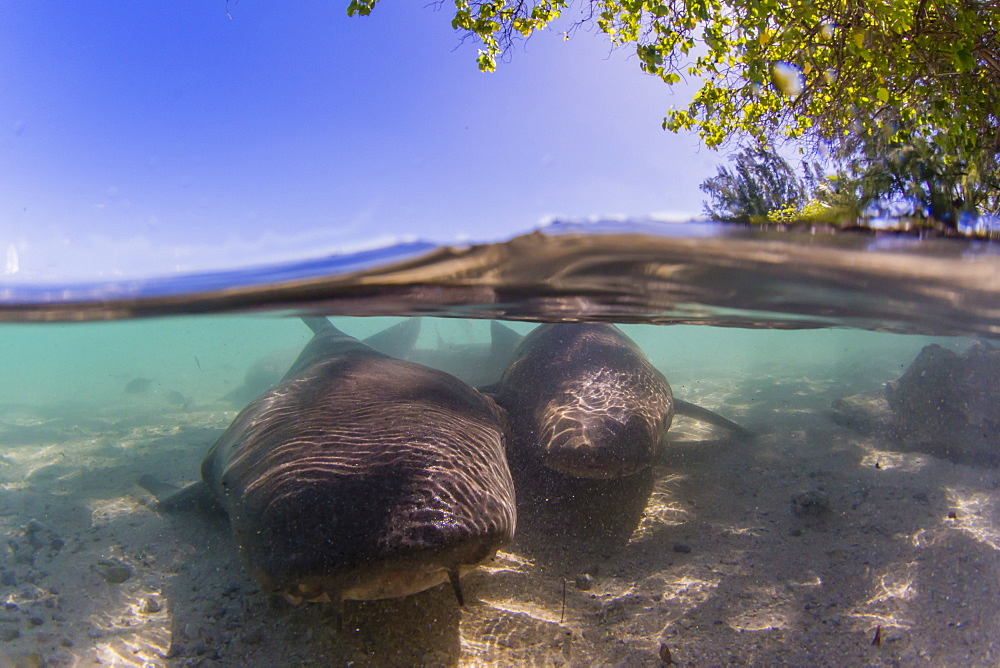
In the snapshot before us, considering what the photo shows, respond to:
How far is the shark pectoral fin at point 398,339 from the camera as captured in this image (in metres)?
15.9

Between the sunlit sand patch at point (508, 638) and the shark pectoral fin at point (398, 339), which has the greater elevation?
the shark pectoral fin at point (398, 339)

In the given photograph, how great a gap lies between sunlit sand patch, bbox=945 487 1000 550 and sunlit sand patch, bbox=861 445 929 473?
85 centimetres

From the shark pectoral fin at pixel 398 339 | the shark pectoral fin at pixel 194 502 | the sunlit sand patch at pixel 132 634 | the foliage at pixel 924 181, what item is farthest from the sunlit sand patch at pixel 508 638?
the shark pectoral fin at pixel 398 339

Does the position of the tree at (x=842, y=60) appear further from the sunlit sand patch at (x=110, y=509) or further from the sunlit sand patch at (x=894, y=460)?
the sunlit sand patch at (x=110, y=509)

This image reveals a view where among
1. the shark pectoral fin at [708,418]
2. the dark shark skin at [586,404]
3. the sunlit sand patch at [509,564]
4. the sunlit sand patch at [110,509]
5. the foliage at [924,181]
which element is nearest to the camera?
the sunlit sand patch at [509,564]

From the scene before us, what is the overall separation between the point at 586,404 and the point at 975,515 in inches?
212

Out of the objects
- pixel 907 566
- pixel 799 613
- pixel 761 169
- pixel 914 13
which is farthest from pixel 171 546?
pixel 914 13

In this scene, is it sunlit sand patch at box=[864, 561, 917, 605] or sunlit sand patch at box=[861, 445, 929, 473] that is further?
sunlit sand patch at box=[861, 445, 929, 473]

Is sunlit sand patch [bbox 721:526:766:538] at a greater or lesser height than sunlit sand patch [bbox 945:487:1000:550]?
greater

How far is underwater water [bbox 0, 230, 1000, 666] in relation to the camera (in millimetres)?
4055

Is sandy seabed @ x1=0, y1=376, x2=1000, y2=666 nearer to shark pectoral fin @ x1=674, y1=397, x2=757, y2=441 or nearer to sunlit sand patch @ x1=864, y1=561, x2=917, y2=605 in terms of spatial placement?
sunlit sand patch @ x1=864, y1=561, x2=917, y2=605

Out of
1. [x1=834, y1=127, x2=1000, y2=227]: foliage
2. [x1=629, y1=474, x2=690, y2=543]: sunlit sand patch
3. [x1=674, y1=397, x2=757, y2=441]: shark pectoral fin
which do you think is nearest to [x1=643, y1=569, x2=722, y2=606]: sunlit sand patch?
[x1=629, y1=474, x2=690, y2=543]: sunlit sand patch

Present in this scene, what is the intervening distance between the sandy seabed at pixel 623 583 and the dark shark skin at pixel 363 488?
2.99 feet

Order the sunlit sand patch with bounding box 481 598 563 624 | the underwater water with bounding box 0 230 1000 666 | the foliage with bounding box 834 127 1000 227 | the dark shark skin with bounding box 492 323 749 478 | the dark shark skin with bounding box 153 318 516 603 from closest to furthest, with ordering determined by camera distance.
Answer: the dark shark skin with bounding box 153 318 516 603 → the underwater water with bounding box 0 230 1000 666 → the sunlit sand patch with bounding box 481 598 563 624 → the dark shark skin with bounding box 492 323 749 478 → the foliage with bounding box 834 127 1000 227
